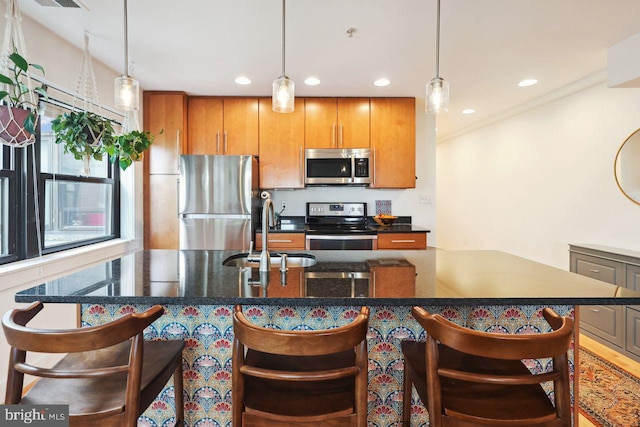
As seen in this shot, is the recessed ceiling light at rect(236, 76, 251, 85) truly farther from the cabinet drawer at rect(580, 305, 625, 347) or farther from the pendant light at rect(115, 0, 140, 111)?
the cabinet drawer at rect(580, 305, 625, 347)

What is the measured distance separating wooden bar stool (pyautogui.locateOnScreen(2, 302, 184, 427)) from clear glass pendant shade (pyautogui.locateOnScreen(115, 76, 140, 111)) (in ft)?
3.59

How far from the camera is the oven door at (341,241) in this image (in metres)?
3.40

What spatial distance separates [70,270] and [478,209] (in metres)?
5.12

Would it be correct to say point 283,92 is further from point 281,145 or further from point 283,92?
point 281,145

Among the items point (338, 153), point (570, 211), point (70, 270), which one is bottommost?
point (70, 270)

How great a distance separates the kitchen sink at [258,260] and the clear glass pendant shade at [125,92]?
3.19 ft

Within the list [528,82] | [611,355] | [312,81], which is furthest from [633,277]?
[312,81]

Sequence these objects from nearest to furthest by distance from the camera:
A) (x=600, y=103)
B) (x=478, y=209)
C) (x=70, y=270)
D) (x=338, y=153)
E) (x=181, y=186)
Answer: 1. (x=70, y=270)
2. (x=600, y=103)
3. (x=181, y=186)
4. (x=338, y=153)
5. (x=478, y=209)

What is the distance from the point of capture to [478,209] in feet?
17.1

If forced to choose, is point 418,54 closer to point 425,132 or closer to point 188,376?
point 425,132

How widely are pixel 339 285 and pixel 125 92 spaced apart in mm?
1486

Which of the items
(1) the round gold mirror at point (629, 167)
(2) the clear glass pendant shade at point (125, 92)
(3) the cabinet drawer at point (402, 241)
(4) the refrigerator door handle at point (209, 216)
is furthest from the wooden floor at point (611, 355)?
(2) the clear glass pendant shade at point (125, 92)

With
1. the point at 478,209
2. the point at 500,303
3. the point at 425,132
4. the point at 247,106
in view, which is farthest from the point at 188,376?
the point at 478,209

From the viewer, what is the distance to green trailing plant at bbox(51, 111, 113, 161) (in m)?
1.65
